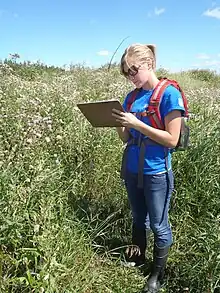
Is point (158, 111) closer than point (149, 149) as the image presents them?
Yes

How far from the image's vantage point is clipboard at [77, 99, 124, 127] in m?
2.62

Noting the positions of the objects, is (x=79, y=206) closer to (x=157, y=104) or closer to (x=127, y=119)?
(x=127, y=119)

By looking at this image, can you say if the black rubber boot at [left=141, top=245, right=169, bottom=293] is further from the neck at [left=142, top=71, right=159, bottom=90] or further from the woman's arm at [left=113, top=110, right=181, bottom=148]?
the neck at [left=142, top=71, right=159, bottom=90]

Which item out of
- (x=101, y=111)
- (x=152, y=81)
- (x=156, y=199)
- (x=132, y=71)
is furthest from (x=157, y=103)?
(x=156, y=199)

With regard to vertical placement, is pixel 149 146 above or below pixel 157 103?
below

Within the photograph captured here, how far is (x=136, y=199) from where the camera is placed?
3.08 meters

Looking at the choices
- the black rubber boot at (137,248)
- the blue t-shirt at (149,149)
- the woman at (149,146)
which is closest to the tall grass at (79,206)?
the black rubber boot at (137,248)

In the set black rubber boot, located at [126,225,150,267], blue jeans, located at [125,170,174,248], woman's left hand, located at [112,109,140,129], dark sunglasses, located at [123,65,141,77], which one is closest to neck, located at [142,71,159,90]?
dark sunglasses, located at [123,65,141,77]

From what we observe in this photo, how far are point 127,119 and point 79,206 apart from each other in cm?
114

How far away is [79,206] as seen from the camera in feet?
11.2

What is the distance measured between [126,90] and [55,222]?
11.2 feet

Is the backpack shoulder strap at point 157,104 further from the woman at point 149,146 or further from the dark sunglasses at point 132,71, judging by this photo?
the dark sunglasses at point 132,71

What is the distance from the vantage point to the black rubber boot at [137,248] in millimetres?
3246

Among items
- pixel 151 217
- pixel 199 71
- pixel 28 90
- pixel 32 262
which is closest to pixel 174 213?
pixel 151 217
